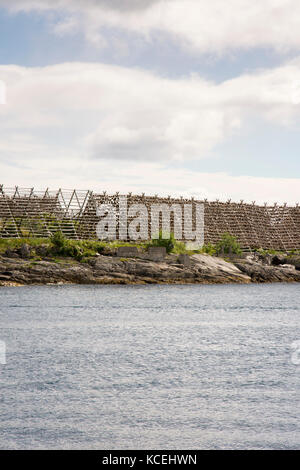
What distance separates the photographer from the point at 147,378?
2094 cm

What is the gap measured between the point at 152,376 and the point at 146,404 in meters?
3.74

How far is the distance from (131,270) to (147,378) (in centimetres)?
4118

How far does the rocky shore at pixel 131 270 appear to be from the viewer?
58.6 m

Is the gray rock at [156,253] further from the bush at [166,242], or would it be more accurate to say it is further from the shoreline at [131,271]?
the bush at [166,242]

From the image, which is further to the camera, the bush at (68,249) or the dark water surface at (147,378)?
the bush at (68,249)

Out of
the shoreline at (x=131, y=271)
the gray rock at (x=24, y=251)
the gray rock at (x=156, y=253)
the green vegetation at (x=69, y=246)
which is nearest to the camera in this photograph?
the shoreline at (x=131, y=271)

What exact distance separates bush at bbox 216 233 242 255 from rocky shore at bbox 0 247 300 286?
7.28 ft

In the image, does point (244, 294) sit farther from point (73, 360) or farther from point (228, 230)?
point (73, 360)

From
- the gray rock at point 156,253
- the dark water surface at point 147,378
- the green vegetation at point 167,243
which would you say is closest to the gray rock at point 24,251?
the gray rock at point 156,253

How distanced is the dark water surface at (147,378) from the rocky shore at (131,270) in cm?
1607

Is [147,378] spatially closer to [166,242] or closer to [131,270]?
[131,270]
